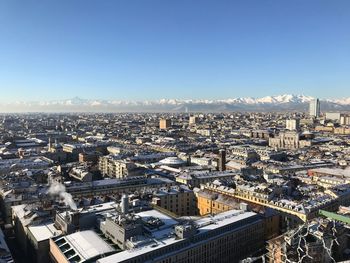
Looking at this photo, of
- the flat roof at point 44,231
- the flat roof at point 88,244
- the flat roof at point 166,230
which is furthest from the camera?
the flat roof at point 44,231

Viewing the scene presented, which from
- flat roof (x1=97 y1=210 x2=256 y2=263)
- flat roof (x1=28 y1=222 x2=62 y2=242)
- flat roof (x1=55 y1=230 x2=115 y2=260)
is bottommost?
flat roof (x1=28 y1=222 x2=62 y2=242)

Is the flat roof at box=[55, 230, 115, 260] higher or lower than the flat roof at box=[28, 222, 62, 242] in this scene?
higher

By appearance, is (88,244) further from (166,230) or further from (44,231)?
(44,231)

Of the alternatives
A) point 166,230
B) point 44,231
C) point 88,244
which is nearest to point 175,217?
point 166,230

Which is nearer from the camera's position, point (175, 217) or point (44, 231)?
point (44, 231)

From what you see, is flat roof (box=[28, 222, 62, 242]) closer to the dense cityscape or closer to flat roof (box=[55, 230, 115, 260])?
the dense cityscape

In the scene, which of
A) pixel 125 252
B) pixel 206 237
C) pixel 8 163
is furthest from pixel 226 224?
pixel 8 163

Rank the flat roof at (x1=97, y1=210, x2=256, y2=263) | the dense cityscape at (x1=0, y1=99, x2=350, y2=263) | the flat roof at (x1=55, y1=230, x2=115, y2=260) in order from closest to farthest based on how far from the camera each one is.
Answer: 1. the flat roof at (x1=97, y1=210, x2=256, y2=263)
2. the flat roof at (x1=55, y1=230, x2=115, y2=260)
3. the dense cityscape at (x1=0, y1=99, x2=350, y2=263)

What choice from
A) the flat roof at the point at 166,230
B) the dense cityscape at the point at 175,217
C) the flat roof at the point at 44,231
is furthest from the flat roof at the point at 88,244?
the flat roof at the point at 44,231

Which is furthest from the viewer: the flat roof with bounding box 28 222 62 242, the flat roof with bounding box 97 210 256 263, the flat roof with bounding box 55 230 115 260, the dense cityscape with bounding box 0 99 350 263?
the flat roof with bounding box 28 222 62 242

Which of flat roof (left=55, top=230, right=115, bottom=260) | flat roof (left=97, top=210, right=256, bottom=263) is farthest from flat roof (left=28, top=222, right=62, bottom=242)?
flat roof (left=97, top=210, right=256, bottom=263)

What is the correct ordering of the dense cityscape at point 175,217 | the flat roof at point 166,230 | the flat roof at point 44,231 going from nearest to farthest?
the flat roof at point 166,230
the dense cityscape at point 175,217
the flat roof at point 44,231

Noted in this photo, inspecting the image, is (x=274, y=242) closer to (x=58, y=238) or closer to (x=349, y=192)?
(x=58, y=238)

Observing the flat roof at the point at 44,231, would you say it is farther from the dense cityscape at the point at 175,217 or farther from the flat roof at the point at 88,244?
the flat roof at the point at 88,244
